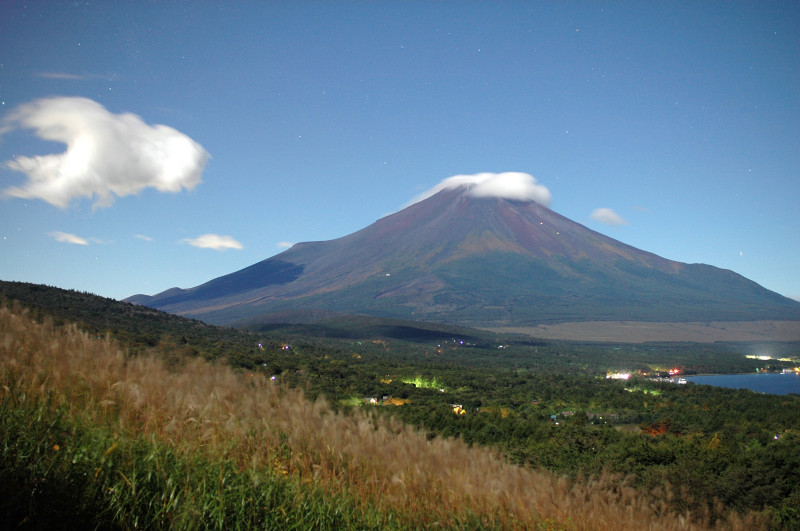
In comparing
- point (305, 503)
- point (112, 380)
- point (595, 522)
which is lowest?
point (595, 522)

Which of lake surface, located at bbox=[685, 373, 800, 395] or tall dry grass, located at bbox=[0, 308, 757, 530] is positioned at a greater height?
tall dry grass, located at bbox=[0, 308, 757, 530]

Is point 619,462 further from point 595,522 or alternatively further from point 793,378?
point 793,378

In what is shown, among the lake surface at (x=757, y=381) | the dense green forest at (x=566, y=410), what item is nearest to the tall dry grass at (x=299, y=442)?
the dense green forest at (x=566, y=410)

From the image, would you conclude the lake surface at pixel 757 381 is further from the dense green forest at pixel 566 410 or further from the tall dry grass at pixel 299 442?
the tall dry grass at pixel 299 442

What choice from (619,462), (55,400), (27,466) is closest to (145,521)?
(27,466)

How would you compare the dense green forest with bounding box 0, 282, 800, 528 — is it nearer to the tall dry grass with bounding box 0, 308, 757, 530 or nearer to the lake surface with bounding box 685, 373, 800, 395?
the tall dry grass with bounding box 0, 308, 757, 530

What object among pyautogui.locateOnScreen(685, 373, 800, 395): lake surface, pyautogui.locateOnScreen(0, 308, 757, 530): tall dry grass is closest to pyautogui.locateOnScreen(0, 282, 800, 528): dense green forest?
pyautogui.locateOnScreen(0, 308, 757, 530): tall dry grass
